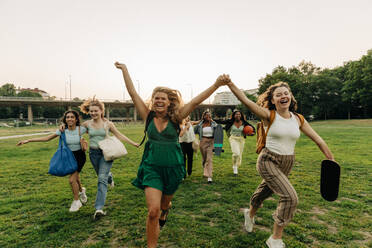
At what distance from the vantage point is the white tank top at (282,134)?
3.08m

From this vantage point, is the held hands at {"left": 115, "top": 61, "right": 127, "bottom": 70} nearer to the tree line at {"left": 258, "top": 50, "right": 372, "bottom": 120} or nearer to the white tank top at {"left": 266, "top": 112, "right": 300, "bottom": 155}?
the white tank top at {"left": 266, "top": 112, "right": 300, "bottom": 155}

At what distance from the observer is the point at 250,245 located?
3.28 m

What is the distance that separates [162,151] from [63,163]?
8.68ft

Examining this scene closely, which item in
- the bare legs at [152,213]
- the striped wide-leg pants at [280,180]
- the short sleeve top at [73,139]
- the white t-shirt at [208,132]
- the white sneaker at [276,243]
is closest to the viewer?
the bare legs at [152,213]

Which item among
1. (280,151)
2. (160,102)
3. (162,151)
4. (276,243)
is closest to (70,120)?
(160,102)

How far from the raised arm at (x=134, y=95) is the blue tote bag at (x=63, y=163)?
7.34ft

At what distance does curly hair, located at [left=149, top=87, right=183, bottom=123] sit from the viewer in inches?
119

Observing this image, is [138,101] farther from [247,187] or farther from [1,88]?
[1,88]

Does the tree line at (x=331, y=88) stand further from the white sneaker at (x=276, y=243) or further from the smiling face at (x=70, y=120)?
the white sneaker at (x=276, y=243)

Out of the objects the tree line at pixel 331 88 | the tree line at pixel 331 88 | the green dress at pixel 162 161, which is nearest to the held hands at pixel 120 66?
the green dress at pixel 162 161

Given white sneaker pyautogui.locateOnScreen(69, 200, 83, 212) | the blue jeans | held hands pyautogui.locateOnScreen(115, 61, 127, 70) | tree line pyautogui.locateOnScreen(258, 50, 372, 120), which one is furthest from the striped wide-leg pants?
tree line pyautogui.locateOnScreen(258, 50, 372, 120)

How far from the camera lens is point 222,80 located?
298 cm

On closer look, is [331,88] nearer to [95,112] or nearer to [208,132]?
[208,132]

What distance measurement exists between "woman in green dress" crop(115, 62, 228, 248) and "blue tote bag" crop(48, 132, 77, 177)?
2162 mm
